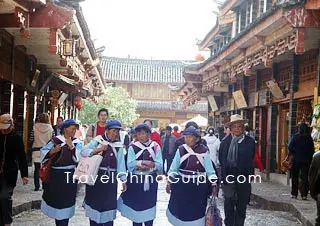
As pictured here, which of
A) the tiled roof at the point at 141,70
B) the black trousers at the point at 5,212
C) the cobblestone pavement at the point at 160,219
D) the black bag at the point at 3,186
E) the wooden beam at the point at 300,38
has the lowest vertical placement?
the cobblestone pavement at the point at 160,219

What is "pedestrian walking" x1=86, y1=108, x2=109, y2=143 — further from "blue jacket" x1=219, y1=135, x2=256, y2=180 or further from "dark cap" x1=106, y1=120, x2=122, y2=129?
"dark cap" x1=106, y1=120, x2=122, y2=129

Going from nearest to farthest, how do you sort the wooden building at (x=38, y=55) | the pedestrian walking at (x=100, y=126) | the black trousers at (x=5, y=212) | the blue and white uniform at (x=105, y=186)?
1. the blue and white uniform at (x=105, y=186)
2. the black trousers at (x=5, y=212)
3. the pedestrian walking at (x=100, y=126)
4. the wooden building at (x=38, y=55)

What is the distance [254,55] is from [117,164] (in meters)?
8.36

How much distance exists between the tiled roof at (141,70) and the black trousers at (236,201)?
141 ft

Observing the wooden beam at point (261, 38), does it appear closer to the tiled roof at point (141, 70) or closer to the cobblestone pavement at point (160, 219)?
the cobblestone pavement at point (160, 219)

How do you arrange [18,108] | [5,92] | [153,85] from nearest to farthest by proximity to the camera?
[5,92] < [18,108] < [153,85]

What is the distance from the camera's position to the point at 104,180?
22.2 ft

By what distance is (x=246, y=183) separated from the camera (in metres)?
7.86

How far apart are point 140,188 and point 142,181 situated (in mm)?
94

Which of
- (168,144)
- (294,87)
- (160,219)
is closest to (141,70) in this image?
(168,144)

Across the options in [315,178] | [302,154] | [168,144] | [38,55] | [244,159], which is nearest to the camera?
[315,178]

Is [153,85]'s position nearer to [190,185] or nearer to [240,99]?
[240,99]

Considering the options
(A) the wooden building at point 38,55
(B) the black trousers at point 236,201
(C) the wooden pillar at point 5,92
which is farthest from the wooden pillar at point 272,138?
(B) the black trousers at point 236,201

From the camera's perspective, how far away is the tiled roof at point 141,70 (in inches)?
2015
